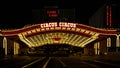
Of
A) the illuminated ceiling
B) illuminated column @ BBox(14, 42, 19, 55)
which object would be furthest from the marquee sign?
illuminated column @ BBox(14, 42, 19, 55)

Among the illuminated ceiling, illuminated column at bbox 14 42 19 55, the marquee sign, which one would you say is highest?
the marquee sign

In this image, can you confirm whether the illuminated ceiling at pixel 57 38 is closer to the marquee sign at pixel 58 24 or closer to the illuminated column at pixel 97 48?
the illuminated column at pixel 97 48

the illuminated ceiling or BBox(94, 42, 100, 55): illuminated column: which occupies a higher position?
the illuminated ceiling

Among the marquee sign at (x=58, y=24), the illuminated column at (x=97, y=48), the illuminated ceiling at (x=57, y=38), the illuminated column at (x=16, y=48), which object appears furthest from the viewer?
the illuminated column at (x=16, y=48)

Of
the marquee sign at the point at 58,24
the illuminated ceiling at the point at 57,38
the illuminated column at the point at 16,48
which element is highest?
the marquee sign at the point at 58,24

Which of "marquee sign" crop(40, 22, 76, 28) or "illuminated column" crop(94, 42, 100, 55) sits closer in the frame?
"marquee sign" crop(40, 22, 76, 28)

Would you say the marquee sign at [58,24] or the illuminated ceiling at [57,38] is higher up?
the marquee sign at [58,24]

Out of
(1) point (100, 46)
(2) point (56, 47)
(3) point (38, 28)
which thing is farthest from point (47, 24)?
(2) point (56, 47)

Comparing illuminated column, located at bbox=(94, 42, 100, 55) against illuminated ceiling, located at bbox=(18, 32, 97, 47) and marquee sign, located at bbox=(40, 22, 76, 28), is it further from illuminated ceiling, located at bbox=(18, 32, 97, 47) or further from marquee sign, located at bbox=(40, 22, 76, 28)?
marquee sign, located at bbox=(40, 22, 76, 28)

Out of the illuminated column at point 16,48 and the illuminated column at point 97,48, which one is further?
the illuminated column at point 16,48

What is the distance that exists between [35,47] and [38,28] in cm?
4157

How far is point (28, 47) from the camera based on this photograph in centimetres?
8912

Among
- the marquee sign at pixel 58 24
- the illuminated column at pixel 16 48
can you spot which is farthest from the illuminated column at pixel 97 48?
the illuminated column at pixel 16 48

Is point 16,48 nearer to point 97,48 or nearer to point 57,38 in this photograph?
point 57,38
